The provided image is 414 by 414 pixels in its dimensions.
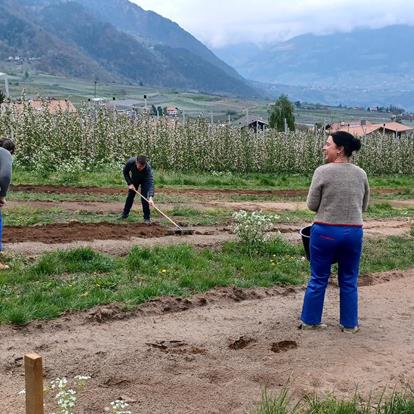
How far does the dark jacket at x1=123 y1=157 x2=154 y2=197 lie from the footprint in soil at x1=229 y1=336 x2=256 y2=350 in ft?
22.9

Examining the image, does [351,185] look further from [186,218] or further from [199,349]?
[186,218]

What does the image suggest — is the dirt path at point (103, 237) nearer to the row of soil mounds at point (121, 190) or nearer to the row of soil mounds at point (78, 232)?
the row of soil mounds at point (78, 232)

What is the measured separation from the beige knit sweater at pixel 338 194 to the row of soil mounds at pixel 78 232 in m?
5.33

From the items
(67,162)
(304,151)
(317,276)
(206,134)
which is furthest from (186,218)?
(304,151)

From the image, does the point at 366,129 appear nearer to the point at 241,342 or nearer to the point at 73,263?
the point at 73,263

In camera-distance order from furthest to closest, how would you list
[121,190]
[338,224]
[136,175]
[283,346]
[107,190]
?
[121,190] → [107,190] → [136,175] → [338,224] → [283,346]

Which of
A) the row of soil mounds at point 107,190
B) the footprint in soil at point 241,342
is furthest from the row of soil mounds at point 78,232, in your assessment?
the row of soil mounds at point 107,190

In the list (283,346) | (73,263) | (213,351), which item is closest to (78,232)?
(73,263)

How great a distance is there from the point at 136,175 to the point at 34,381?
10.1 meters

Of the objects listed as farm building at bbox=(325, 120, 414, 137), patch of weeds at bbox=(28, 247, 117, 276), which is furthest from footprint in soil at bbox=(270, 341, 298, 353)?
farm building at bbox=(325, 120, 414, 137)

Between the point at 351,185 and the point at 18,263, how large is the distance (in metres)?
4.75

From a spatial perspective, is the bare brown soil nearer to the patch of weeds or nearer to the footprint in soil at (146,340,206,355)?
the footprint in soil at (146,340,206,355)

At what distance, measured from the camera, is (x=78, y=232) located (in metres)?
11.3

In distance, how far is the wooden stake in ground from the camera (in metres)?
3.13
